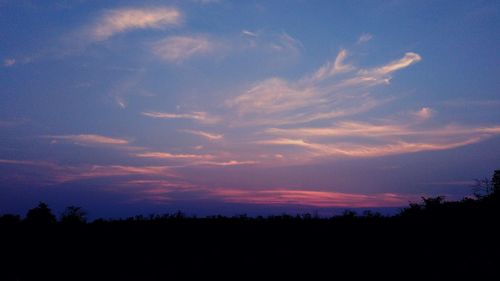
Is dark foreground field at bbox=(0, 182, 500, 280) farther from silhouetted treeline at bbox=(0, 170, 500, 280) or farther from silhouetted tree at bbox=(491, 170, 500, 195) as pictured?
silhouetted tree at bbox=(491, 170, 500, 195)

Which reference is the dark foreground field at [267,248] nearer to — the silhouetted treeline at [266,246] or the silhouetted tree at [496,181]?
the silhouetted treeline at [266,246]

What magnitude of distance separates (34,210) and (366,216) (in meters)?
31.6

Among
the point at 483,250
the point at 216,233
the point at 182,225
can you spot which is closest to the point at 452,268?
the point at 483,250

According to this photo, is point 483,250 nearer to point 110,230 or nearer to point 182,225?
point 182,225

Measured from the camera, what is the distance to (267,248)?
23344mm

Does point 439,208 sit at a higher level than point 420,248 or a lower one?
higher

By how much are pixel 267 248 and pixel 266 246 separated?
1.04 feet

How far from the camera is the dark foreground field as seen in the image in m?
20.5

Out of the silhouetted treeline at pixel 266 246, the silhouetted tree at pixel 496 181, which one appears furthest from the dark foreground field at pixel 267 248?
the silhouetted tree at pixel 496 181

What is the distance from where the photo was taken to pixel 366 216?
29.1 m

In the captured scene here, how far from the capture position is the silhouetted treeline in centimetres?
2067

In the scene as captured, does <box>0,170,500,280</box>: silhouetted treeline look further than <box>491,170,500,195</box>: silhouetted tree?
No

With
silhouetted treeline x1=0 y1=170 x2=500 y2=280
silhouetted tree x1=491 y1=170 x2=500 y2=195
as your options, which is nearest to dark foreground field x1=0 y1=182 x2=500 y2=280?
silhouetted treeline x1=0 y1=170 x2=500 y2=280

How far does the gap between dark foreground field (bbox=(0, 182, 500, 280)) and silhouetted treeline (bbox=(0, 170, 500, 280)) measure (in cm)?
5
